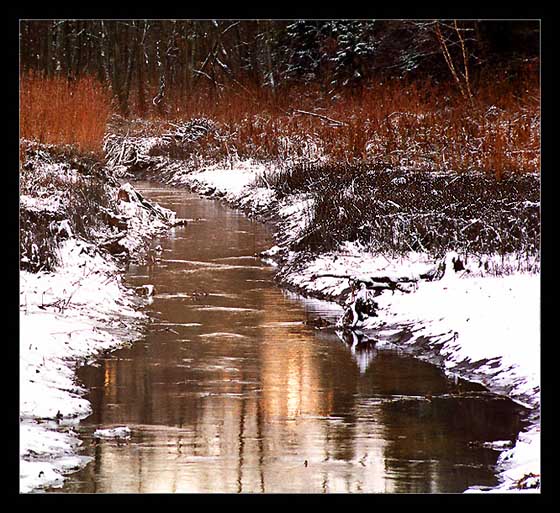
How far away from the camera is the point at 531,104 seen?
34.2 ft

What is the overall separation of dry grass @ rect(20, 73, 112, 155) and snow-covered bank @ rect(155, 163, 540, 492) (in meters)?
2.57

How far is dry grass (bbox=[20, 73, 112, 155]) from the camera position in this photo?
1055 cm

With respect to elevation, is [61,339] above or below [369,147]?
below

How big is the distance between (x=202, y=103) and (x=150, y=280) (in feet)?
7.49

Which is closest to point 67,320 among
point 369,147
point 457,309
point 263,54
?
point 263,54

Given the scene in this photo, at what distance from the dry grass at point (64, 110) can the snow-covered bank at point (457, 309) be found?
2569 millimetres

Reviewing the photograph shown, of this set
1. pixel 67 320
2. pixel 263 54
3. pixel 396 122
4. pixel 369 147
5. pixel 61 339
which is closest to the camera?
pixel 61 339

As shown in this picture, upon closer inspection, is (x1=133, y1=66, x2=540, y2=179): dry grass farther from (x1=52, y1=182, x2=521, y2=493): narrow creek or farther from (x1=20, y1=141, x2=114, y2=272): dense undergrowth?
(x1=52, y1=182, x2=521, y2=493): narrow creek

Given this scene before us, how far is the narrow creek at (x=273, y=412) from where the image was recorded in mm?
6531

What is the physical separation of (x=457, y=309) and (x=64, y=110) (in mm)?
4885

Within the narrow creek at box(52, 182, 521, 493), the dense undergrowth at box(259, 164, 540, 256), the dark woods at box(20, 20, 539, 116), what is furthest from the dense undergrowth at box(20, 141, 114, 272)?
the dense undergrowth at box(259, 164, 540, 256)

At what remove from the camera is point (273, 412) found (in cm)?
778

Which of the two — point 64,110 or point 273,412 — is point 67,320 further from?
point 273,412
